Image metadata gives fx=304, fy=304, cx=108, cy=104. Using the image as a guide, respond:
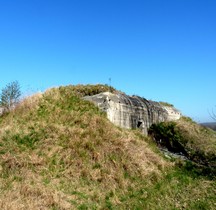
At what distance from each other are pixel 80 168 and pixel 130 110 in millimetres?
7509

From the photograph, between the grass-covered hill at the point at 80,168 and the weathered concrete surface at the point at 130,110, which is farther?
the weathered concrete surface at the point at 130,110

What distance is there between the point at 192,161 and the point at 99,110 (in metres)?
5.71

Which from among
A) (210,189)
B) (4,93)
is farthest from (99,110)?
(4,93)

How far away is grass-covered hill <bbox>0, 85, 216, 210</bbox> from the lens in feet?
34.2

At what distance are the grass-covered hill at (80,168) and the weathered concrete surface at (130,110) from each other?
3.33 ft

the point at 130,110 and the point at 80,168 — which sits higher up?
the point at 130,110

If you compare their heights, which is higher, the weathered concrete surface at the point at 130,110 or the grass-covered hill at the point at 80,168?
the weathered concrete surface at the point at 130,110

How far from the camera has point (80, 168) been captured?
481 inches

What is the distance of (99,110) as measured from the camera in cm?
1688

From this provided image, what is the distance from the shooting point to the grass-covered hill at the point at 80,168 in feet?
34.2

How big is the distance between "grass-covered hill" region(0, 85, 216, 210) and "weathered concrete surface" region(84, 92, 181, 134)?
1014 millimetres

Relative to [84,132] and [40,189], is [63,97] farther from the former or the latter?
[40,189]

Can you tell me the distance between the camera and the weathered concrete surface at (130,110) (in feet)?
57.2

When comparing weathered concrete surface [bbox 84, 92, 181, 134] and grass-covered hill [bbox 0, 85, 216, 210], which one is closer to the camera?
grass-covered hill [bbox 0, 85, 216, 210]
